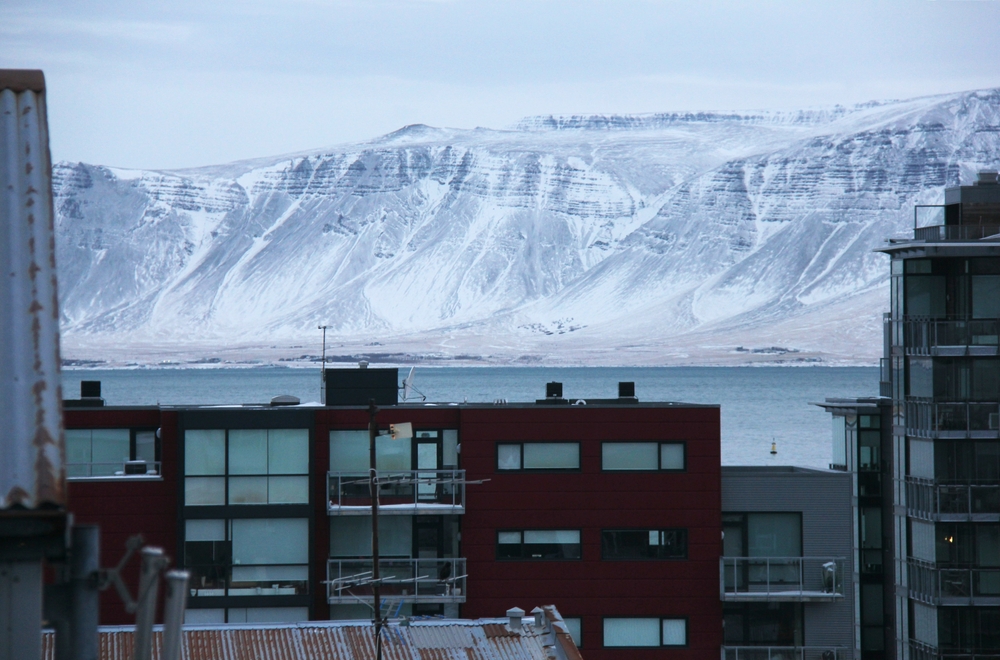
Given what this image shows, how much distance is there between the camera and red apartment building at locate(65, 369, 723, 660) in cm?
3017

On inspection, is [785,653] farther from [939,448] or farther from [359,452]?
[359,452]

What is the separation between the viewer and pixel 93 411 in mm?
30984

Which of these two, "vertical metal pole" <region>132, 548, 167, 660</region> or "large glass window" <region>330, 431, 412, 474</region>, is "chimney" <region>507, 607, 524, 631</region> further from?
"vertical metal pole" <region>132, 548, 167, 660</region>

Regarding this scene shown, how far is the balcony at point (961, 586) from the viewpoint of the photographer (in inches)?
1194

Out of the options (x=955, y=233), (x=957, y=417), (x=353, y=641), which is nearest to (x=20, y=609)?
(x=353, y=641)

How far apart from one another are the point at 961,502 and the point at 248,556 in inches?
631

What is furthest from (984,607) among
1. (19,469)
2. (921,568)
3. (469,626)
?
(19,469)

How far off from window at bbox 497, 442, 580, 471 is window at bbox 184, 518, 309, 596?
483cm

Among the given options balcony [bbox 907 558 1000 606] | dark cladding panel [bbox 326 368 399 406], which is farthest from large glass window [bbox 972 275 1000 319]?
dark cladding panel [bbox 326 368 399 406]

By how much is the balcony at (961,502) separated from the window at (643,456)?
18.3ft

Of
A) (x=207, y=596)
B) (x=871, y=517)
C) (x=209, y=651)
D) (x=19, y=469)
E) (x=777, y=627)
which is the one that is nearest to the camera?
(x=19, y=469)

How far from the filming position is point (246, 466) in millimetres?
30344

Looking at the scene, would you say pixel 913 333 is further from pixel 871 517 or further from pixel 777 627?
pixel 777 627

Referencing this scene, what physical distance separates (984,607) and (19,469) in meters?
28.7
